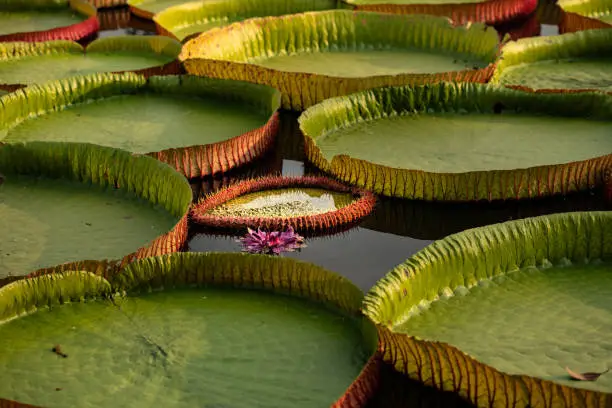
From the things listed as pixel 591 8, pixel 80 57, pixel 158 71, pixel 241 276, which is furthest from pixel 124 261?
pixel 591 8

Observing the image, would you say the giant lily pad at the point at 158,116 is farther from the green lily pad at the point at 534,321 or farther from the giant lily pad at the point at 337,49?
the green lily pad at the point at 534,321

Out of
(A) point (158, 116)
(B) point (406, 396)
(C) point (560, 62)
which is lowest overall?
(B) point (406, 396)

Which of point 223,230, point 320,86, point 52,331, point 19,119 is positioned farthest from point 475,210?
point 19,119

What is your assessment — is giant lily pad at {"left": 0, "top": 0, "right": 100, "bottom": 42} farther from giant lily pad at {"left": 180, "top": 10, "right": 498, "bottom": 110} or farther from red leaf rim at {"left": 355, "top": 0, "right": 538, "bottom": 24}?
red leaf rim at {"left": 355, "top": 0, "right": 538, "bottom": 24}

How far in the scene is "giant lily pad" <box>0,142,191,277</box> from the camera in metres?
3.72

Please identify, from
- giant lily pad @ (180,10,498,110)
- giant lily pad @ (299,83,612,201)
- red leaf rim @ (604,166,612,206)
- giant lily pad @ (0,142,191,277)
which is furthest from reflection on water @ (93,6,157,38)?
red leaf rim @ (604,166,612,206)

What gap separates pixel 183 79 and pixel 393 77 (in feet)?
3.86

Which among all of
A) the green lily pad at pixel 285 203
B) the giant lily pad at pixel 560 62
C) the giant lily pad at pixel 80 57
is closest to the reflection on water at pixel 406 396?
the green lily pad at pixel 285 203

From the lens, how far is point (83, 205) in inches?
164

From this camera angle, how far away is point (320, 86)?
518cm

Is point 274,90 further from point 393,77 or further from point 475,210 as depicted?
point 475,210

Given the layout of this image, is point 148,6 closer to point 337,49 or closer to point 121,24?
point 121,24

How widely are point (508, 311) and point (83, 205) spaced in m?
1.88

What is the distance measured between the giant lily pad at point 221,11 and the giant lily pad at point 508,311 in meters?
4.29
